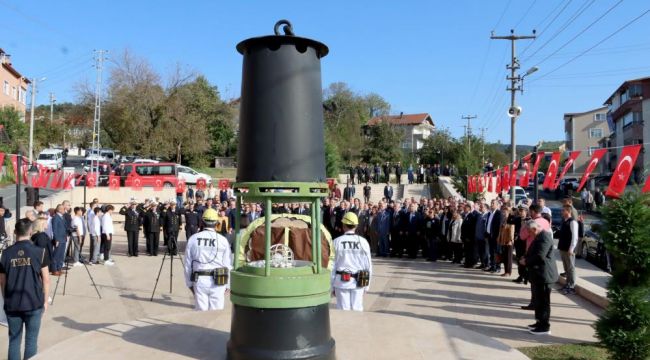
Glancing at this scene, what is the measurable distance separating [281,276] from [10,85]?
215 ft

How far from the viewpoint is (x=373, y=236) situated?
1877 cm

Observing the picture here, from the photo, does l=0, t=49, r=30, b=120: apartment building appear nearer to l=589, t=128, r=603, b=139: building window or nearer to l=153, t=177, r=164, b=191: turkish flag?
l=153, t=177, r=164, b=191: turkish flag

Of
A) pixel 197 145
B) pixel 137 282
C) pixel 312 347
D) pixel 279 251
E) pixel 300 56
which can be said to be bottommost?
pixel 137 282

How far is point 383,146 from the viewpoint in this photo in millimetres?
57125

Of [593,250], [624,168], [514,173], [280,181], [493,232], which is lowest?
[593,250]

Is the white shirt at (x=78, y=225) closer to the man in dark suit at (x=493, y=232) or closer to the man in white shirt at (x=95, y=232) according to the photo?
the man in white shirt at (x=95, y=232)

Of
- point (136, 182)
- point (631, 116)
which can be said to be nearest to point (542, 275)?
point (136, 182)

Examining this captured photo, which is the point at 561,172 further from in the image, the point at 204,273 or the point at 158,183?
the point at 158,183

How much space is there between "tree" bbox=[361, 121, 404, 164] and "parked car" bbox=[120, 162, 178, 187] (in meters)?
25.3

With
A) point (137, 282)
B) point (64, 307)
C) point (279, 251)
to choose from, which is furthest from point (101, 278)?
point (279, 251)

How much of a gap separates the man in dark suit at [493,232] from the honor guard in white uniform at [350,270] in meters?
7.53

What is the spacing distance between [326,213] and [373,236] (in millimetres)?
2151

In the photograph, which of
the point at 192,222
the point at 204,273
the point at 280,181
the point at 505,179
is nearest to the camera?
the point at 280,181

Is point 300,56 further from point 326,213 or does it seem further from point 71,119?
point 71,119
